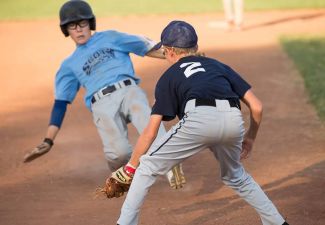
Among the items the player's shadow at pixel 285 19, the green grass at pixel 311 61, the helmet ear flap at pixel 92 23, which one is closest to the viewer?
the helmet ear flap at pixel 92 23

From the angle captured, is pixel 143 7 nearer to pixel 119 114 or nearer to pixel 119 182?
pixel 119 114

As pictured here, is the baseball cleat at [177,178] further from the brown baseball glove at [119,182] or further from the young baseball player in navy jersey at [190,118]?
the young baseball player in navy jersey at [190,118]

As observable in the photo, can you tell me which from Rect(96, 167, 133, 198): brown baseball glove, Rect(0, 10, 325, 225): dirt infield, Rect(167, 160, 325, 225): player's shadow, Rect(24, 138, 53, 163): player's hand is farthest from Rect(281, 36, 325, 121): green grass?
Rect(96, 167, 133, 198): brown baseball glove

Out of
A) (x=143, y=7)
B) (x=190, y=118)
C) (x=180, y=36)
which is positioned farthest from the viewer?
(x=143, y=7)

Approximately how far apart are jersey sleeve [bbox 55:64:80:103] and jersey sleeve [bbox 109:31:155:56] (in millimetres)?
517

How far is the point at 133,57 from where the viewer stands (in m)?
13.4

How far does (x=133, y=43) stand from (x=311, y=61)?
6.14m

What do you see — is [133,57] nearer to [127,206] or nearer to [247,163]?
[247,163]

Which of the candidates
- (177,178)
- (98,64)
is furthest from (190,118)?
(98,64)

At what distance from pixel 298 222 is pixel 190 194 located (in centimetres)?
121

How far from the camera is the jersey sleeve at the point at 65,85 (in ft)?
21.7

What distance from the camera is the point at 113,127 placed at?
642 cm

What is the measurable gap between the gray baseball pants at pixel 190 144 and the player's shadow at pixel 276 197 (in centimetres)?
96

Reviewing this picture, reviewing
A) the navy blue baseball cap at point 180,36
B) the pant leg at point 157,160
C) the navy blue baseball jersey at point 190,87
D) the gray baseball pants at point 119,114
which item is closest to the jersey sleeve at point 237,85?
the navy blue baseball jersey at point 190,87
